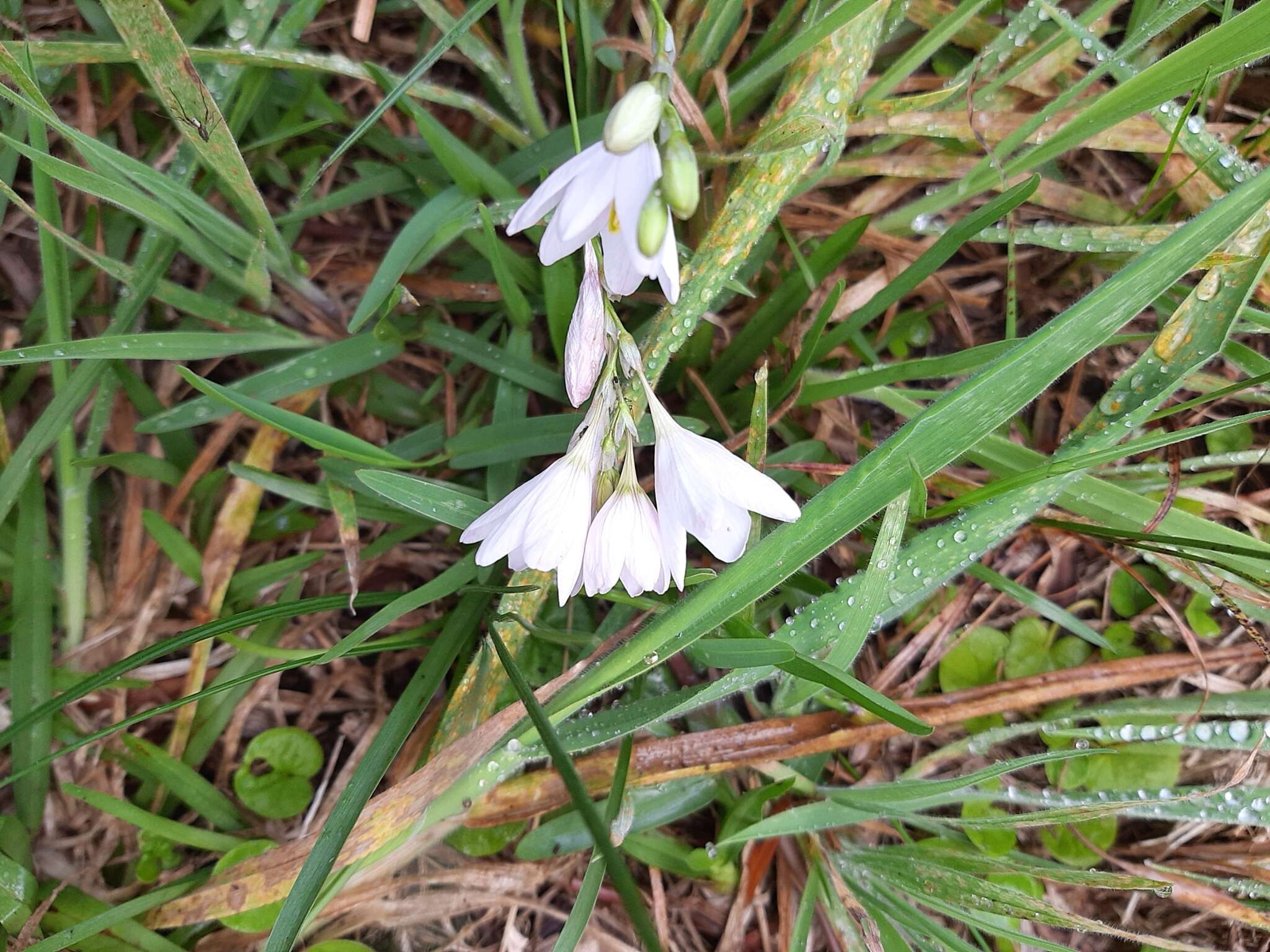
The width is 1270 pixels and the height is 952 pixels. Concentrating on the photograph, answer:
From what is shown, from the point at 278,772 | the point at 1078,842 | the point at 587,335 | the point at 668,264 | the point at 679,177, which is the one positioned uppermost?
the point at 679,177

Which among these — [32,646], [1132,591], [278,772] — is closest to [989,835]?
[1132,591]

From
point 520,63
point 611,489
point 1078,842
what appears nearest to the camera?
point 611,489

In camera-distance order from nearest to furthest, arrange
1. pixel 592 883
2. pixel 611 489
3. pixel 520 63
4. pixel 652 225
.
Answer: pixel 652 225 → pixel 611 489 → pixel 592 883 → pixel 520 63

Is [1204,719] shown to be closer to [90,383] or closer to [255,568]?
[255,568]

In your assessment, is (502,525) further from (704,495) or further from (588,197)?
(588,197)

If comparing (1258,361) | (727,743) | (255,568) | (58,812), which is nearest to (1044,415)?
(1258,361)

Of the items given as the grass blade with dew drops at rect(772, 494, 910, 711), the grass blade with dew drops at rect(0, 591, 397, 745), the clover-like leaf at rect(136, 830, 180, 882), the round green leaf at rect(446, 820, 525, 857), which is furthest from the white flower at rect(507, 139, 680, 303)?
the clover-like leaf at rect(136, 830, 180, 882)
